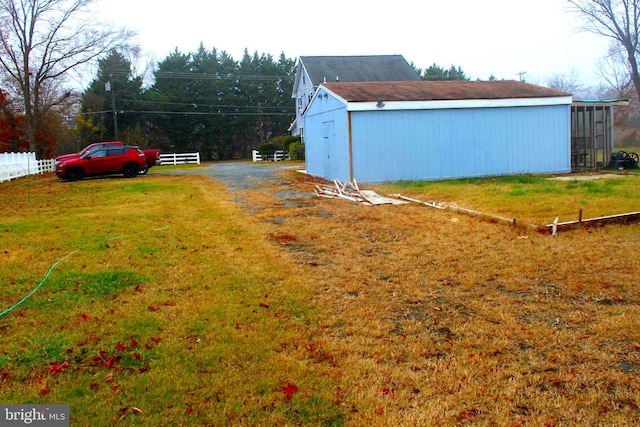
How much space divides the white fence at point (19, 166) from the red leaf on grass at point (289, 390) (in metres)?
23.2

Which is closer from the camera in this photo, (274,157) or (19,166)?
(19,166)

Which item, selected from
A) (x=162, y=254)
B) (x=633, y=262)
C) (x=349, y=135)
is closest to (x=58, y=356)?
(x=162, y=254)

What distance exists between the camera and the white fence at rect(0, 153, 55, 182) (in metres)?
23.3

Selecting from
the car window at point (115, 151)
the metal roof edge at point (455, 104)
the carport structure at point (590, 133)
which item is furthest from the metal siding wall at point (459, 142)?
the car window at point (115, 151)

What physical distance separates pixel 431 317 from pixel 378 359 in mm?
1056

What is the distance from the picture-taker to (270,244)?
814cm

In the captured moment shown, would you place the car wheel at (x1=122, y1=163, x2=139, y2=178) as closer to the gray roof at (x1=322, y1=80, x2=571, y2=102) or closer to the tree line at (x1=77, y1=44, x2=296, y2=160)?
the gray roof at (x1=322, y1=80, x2=571, y2=102)

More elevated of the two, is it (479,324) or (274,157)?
(274,157)

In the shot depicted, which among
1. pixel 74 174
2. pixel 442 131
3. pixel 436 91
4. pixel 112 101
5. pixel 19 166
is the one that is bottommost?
pixel 74 174

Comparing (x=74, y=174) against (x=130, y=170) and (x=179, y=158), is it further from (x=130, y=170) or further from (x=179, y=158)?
(x=179, y=158)

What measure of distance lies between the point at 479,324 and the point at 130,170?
71.2 ft

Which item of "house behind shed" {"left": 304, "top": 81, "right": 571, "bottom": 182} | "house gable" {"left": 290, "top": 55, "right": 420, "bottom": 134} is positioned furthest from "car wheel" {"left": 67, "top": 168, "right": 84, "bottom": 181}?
"house gable" {"left": 290, "top": 55, "right": 420, "bottom": 134}

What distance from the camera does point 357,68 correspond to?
1650 inches

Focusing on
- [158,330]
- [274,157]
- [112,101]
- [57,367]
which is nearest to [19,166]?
[274,157]
